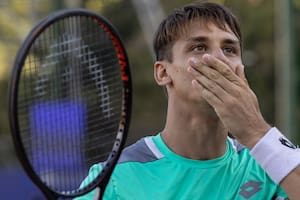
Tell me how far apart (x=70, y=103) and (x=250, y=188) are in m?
1.13

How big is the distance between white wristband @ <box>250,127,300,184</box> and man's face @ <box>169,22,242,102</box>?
13.5 inches

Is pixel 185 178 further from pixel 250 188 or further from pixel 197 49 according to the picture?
pixel 197 49

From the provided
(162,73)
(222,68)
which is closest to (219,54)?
(222,68)

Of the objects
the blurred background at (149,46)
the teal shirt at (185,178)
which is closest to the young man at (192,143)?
the teal shirt at (185,178)

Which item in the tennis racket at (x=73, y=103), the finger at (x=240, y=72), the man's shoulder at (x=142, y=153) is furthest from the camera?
the man's shoulder at (x=142, y=153)

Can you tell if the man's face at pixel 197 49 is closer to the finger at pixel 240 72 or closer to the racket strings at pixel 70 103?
the finger at pixel 240 72

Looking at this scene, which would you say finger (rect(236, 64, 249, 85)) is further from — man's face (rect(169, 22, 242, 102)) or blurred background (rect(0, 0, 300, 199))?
blurred background (rect(0, 0, 300, 199))

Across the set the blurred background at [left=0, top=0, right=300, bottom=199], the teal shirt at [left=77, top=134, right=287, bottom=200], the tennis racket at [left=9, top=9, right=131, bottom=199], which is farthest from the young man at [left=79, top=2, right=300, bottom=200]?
the blurred background at [left=0, top=0, right=300, bottom=199]

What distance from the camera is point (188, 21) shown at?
3604 mm

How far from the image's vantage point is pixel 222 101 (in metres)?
3.15

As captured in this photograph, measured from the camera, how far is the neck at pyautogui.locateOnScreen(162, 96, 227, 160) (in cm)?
356

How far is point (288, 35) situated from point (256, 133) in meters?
7.30

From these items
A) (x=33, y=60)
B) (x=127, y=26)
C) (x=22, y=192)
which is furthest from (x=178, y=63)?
(x=127, y=26)

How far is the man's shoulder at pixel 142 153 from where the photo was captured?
362 cm
